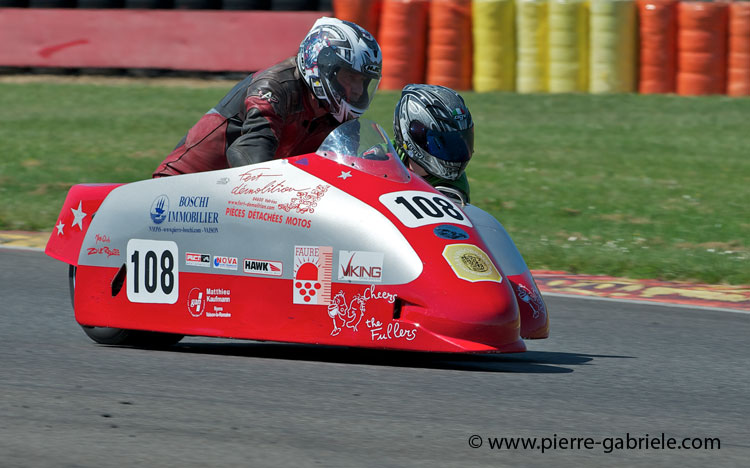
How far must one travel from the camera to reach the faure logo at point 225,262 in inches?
211

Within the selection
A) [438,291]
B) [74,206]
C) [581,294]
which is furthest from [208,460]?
[581,294]

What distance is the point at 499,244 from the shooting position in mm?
5719

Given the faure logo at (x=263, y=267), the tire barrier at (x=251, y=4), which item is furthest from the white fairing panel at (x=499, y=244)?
the tire barrier at (x=251, y=4)

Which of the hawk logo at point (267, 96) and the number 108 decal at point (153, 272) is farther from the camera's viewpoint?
the hawk logo at point (267, 96)

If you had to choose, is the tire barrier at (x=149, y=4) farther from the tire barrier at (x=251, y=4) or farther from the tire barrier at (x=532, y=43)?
the tire barrier at (x=532, y=43)

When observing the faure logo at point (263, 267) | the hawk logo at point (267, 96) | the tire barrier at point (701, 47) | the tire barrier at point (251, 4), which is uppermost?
the tire barrier at point (251, 4)

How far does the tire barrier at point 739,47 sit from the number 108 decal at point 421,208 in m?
11.4

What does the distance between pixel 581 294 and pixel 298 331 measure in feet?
10.5

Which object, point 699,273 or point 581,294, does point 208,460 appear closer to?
point 581,294

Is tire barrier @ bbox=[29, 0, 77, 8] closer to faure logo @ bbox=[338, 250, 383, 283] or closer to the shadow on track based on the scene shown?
the shadow on track

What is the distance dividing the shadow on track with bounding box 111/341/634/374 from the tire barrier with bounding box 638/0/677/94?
34.9 ft

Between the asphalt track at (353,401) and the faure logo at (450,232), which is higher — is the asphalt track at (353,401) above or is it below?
below

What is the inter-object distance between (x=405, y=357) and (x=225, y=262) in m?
0.94

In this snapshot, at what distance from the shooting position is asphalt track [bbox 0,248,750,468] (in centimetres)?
382
